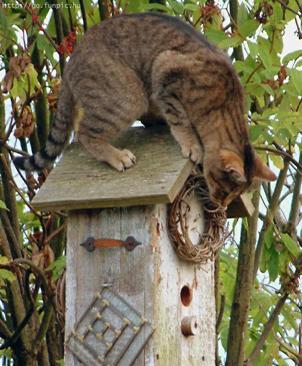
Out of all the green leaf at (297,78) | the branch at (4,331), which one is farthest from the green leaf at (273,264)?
the branch at (4,331)

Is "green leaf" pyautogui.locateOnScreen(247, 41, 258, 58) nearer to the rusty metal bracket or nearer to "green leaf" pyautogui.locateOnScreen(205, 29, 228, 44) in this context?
"green leaf" pyautogui.locateOnScreen(205, 29, 228, 44)

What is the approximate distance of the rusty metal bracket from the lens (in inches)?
155

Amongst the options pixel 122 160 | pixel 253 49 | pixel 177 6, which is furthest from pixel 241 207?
pixel 177 6

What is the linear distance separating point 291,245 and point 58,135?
47.3 inches

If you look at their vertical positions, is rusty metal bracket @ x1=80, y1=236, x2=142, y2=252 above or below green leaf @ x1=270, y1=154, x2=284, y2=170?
below

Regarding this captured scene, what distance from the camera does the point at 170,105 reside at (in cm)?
432

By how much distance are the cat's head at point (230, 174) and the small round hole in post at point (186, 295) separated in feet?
1.28

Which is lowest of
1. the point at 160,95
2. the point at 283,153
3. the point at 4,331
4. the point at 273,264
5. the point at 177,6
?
the point at 4,331

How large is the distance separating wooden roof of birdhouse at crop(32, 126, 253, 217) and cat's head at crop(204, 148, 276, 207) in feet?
0.63

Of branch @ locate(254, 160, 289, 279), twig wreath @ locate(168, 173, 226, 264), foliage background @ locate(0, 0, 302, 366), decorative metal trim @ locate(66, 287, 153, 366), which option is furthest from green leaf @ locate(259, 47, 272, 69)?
decorative metal trim @ locate(66, 287, 153, 366)

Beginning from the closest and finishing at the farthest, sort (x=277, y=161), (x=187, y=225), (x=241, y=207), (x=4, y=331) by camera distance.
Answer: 1. (x=187, y=225)
2. (x=241, y=207)
3. (x=277, y=161)
4. (x=4, y=331)

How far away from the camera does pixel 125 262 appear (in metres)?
3.94

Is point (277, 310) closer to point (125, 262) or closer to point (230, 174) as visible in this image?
point (230, 174)

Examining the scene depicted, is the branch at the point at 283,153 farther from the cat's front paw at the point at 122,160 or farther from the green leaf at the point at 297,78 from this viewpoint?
the cat's front paw at the point at 122,160
